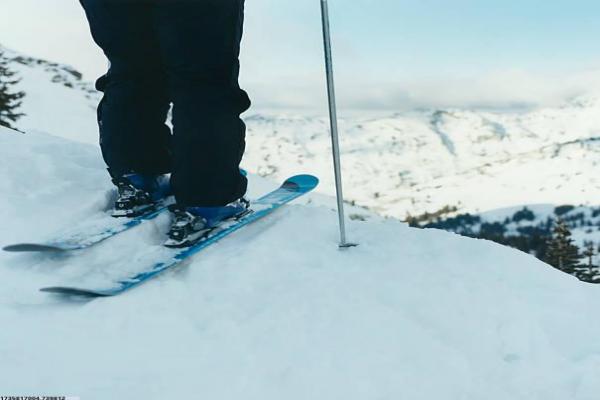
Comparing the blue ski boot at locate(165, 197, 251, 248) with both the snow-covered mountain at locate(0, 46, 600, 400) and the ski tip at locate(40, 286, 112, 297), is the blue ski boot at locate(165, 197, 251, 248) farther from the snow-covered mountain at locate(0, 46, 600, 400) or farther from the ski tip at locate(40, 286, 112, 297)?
the ski tip at locate(40, 286, 112, 297)

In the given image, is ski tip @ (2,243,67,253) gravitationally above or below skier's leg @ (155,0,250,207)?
below

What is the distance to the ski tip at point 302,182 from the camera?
495cm

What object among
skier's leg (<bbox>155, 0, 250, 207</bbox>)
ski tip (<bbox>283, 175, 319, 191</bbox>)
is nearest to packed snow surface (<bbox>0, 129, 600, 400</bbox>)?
skier's leg (<bbox>155, 0, 250, 207</bbox>)

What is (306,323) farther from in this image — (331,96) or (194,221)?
(331,96)

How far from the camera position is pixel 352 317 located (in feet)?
8.49

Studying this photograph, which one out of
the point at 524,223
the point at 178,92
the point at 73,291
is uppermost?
the point at 178,92

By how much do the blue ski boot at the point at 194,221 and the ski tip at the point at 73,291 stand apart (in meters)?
0.70

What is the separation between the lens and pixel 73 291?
8.97 ft

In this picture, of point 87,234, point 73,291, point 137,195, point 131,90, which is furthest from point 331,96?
point 73,291

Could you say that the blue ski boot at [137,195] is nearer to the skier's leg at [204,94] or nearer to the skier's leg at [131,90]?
the skier's leg at [131,90]

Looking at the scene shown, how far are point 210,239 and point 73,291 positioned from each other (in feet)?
3.15

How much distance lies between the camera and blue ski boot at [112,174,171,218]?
3.87 meters

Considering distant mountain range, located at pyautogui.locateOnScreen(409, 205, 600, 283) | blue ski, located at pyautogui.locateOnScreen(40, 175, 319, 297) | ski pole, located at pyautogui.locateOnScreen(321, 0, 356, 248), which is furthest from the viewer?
distant mountain range, located at pyautogui.locateOnScreen(409, 205, 600, 283)

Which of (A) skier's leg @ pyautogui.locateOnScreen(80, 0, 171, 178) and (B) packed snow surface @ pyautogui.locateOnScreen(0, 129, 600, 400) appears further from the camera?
(A) skier's leg @ pyautogui.locateOnScreen(80, 0, 171, 178)
